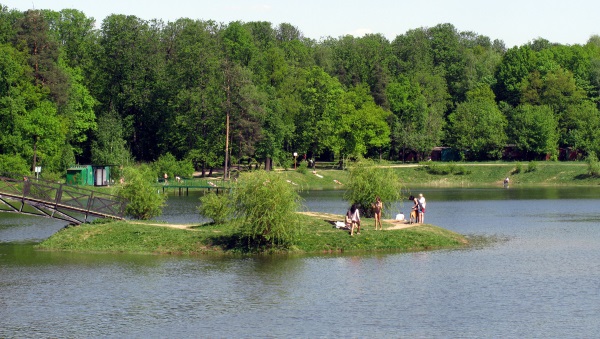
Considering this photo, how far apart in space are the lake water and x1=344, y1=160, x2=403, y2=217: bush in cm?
808

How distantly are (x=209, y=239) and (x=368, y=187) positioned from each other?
42.9 feet

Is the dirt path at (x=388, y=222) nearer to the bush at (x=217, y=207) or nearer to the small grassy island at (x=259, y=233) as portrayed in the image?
the small grassy island at (x=259, y=233)

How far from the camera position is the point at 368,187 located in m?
60.8

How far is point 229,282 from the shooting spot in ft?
141

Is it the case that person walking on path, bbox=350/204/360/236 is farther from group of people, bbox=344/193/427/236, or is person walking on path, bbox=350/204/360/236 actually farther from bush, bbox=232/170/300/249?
bush, bbox=232/170/300/249

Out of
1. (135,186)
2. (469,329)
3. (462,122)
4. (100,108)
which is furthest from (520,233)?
(462,122)

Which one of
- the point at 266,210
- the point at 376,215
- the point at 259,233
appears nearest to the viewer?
the point at 266,210

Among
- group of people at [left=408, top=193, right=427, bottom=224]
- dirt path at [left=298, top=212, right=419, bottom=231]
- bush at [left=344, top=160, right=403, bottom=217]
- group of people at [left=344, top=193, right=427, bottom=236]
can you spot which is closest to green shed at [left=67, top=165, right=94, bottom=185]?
bush at [left=344, top=160, right=403, bottom=217]

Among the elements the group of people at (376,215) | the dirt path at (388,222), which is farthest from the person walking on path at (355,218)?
the dirt path at (388,222)

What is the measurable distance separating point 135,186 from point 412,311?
1098 inches

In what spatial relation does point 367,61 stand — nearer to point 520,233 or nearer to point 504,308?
point 520,233

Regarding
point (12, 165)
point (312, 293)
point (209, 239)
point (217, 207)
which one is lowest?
point (312, 293)

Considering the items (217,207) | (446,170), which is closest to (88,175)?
(217,207)

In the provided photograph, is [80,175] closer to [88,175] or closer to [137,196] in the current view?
[88,175]
